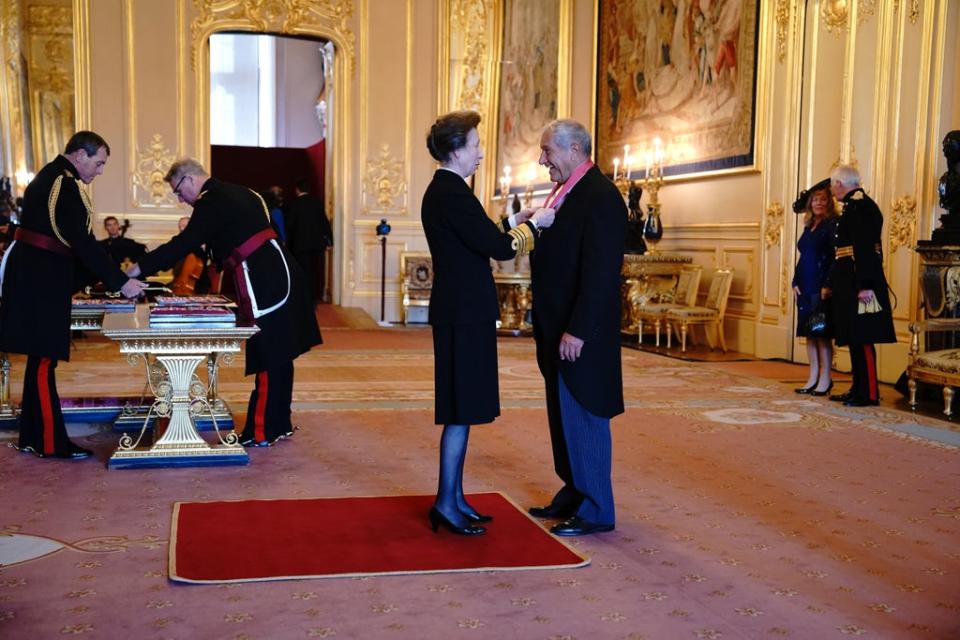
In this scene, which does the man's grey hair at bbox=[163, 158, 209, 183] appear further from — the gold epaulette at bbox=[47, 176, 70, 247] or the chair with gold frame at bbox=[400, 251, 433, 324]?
the chair with gold frame at bbox=[400, 251, 433, 324]

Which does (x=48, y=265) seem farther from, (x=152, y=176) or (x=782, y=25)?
(x=152, y=176)

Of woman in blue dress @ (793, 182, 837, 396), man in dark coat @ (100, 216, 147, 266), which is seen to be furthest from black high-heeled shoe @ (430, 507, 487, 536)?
man in dark coat @ (100, 216, 147, 266)

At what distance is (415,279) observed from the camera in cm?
1395

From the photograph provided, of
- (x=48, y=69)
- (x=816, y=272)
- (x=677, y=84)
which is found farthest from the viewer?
(x=48, y=69)

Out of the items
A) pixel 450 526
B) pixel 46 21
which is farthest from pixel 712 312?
pixel 46 21

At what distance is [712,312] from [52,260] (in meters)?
6.71

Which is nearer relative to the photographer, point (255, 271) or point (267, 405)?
point (255, 271)

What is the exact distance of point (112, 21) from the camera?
13.4 m

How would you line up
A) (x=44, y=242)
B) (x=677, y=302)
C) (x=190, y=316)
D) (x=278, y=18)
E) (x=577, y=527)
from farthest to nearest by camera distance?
(x=278, y=18)
(x=677, y=302)
(x=44, y=242)
(x=190, y=316)
(x=577, y=527)

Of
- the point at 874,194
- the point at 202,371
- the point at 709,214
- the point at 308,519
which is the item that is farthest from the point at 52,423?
the point at 709,214

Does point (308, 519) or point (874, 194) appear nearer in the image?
point (308, 519)

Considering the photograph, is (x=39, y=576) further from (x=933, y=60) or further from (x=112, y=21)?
(x=112, y=21)

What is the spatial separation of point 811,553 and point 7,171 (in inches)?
495

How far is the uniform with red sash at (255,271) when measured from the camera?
500 centimetres
